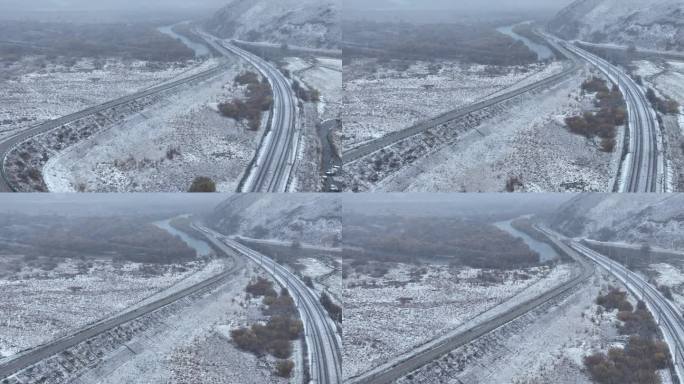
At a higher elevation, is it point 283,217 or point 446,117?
point 446,117

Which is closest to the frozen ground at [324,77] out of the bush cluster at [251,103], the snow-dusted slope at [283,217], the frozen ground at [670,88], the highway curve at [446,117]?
the bush cluster at [251,103]

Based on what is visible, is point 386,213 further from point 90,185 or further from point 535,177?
point 90,185

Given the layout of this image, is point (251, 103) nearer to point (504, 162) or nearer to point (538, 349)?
point (504, 162)

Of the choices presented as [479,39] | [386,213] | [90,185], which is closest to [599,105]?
[479,39]

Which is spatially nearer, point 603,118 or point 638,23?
point 603,118

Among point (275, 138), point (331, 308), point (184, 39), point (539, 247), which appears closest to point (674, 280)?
point (539, 247)

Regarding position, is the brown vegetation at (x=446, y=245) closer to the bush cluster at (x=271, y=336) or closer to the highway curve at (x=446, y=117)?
the highway curve at (x=446, y=117)

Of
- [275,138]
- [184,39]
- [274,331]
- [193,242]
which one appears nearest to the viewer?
[275,138]
